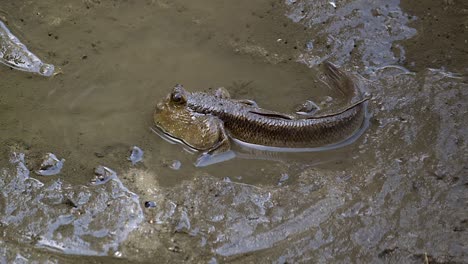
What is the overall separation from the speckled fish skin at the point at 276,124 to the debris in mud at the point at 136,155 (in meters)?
0.51

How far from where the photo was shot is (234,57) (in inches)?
180

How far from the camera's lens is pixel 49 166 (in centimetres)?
355

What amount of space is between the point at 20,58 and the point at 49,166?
1350 mm

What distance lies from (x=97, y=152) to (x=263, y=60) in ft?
5.65

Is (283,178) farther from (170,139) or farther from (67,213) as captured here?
(67,213)

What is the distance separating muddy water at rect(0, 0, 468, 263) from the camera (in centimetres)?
314

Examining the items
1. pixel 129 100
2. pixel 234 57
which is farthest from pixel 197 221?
pixel 234 57

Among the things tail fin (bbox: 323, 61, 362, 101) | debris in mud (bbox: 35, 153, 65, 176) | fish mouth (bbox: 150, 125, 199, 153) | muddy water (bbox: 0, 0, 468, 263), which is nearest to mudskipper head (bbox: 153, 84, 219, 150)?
fish mouth (bbox: 150, 125, 199, 153)

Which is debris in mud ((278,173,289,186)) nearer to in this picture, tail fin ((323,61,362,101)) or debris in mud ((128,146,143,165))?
tail fin ((323,61,362,101))

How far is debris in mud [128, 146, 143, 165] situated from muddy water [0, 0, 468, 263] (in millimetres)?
58

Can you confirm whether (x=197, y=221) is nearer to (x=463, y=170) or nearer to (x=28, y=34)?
(x=463, y=170)

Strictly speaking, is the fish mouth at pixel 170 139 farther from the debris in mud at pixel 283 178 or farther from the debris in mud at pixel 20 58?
the debris in mud at pixel 20 58

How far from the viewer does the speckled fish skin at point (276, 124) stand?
3.75 metres

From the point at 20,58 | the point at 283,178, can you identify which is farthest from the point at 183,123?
the point at 20,58
